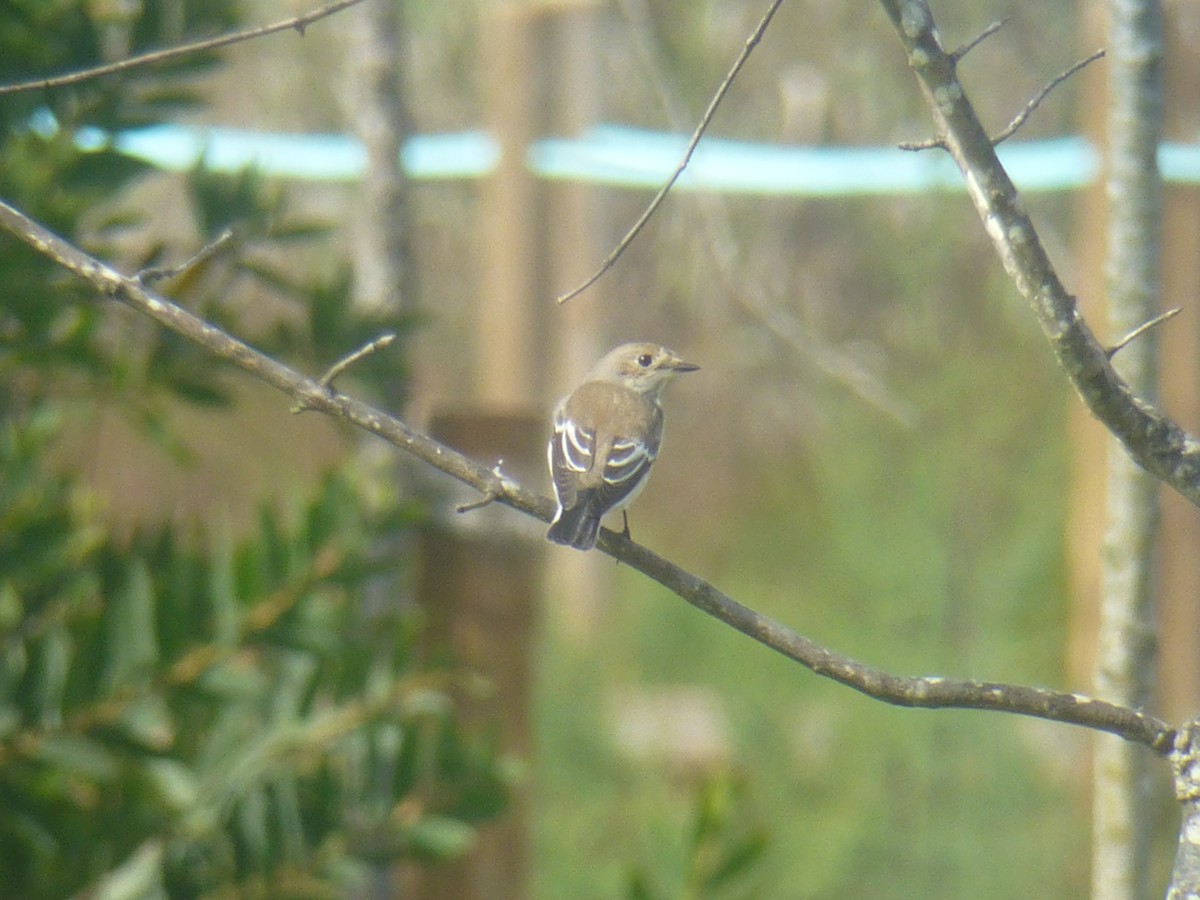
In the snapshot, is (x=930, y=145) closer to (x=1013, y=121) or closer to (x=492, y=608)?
(x=1013, y=121)

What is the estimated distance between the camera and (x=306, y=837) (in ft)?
10.4

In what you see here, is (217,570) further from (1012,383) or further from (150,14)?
(1012,383)

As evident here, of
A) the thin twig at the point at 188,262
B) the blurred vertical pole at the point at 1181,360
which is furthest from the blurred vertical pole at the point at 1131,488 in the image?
the blurred vertical pole at the point at 1181,360

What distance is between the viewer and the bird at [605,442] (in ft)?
10.0

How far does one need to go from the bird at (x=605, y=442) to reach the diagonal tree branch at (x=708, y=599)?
36.0 inches

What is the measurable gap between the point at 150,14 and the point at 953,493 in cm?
263

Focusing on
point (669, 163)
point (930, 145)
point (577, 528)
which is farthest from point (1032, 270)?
point (669, 163)

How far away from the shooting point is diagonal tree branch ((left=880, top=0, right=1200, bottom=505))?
154cm

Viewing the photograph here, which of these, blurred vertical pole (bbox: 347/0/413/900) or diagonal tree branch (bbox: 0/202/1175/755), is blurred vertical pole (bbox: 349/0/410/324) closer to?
blurred vertical pole (bbox: 347/0/413/900)

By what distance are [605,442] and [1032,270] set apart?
6.36 feet

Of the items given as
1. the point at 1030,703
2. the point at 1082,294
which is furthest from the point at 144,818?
the point at 1082,294

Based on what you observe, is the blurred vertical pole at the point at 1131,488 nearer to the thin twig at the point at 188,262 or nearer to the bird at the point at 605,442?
the bird at the point at 605,442

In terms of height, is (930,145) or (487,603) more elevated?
(930,145)

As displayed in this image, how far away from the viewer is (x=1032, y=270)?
1.58 meters
